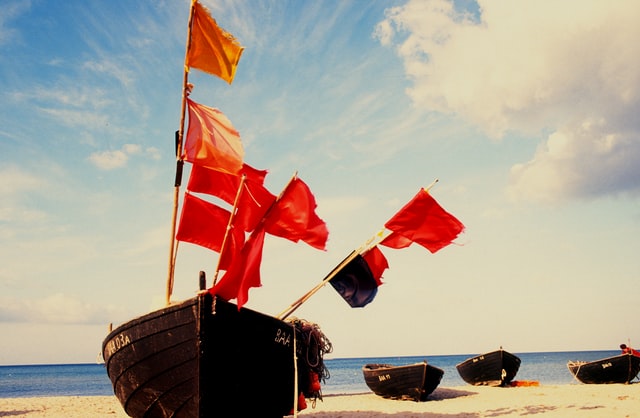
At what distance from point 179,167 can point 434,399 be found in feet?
44.9

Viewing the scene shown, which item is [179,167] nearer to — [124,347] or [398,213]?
[124,347]

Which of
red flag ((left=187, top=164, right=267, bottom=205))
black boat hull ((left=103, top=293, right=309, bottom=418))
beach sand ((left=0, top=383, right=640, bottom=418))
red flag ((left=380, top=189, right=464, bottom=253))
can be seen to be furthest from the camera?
beach sand ((left=0, top=383, right=640, bottom=418))

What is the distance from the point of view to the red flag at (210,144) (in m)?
8.91

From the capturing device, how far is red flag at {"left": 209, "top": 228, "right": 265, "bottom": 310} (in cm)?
757

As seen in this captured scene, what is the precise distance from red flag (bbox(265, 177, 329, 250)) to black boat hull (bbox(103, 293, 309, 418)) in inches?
64.7

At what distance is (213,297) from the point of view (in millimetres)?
7391

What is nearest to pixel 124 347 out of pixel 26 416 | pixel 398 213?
pixel 398 213

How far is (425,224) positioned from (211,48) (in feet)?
18.5

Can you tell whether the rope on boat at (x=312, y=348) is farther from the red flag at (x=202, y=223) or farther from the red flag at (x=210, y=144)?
the red flag at (x=210, y=144)

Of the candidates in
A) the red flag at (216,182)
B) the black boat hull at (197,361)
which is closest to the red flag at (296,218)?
the red flag at (216,182)

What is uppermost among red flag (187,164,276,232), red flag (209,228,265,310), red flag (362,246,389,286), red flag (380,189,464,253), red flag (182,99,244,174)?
red flag (182,99,244,174)

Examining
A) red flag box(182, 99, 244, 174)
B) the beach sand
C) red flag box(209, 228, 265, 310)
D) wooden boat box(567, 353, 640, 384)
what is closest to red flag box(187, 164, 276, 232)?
red flag box(182, 99, 244, 174)

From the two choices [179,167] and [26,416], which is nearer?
[179,167]

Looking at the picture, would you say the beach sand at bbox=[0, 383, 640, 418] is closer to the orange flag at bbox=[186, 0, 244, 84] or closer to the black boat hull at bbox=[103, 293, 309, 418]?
the black boat hull at bbox=[103, 293, 309, 418]
